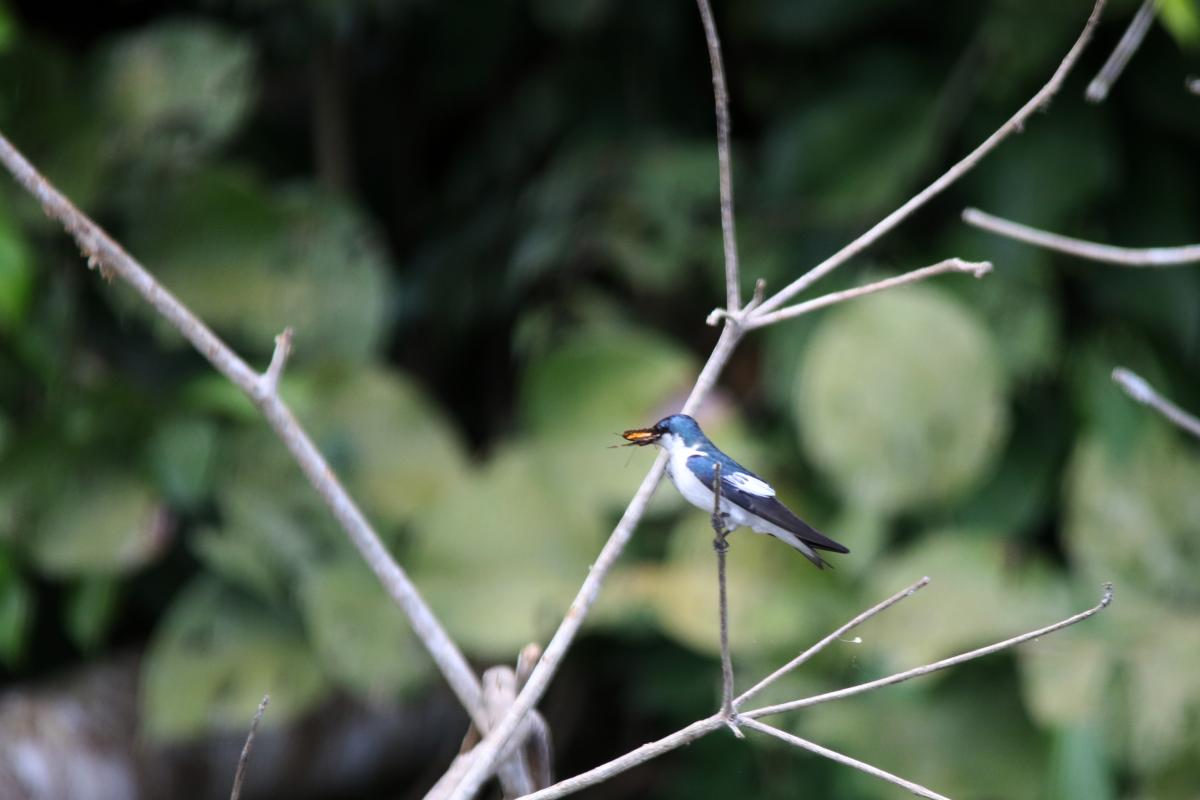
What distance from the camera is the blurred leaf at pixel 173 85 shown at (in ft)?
8.80

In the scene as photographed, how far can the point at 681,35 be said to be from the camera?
9.81 ft

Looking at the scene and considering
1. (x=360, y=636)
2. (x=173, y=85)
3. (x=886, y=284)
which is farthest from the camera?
(x=173, y=85)

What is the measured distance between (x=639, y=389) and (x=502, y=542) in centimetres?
42

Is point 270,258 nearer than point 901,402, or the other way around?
point 901,402

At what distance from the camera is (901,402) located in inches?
96.3

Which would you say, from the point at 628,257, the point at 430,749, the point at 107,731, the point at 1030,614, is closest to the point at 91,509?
the point at 107,731

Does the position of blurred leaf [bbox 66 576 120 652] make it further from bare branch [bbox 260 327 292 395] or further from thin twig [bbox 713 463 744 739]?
thin twig [bbox 713 463 744 739]

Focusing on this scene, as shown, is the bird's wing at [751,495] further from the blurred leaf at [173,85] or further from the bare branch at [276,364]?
the blurred leaf at [173,85]

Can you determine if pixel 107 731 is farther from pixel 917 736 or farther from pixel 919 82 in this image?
pixel 919 82

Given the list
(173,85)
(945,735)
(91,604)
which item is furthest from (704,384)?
(173,85)

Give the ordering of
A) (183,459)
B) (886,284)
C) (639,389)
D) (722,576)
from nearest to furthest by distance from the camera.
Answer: (722,576), (886,284), (183,459), (639,389)

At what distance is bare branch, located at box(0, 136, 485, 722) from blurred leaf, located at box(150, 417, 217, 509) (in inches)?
56.7

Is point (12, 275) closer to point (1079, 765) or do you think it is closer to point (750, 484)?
point (750, 484)

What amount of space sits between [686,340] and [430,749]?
1.13m
